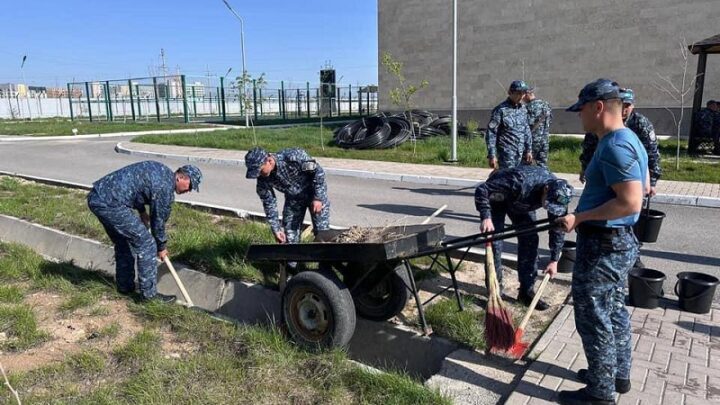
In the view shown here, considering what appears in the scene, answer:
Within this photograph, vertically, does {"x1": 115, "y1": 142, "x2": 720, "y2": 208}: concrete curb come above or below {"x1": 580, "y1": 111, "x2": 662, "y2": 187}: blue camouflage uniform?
below

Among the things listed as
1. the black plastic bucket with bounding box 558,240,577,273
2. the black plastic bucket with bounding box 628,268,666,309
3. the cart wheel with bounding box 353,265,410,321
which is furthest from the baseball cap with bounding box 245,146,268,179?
the black plastic bucket with bounding box 628,268,666,309

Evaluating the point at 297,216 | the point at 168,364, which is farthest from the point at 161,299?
the point at 297,216

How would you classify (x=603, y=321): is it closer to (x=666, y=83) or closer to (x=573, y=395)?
(x=573, y=395)

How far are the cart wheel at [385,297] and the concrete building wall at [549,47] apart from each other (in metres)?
17.7

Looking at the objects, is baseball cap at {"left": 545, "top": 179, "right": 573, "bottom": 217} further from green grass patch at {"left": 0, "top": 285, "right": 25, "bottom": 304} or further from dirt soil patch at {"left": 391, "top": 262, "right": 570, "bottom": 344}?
green grass patch at {"left": 0, "top": 285, "right": 25, "bottom": 304}

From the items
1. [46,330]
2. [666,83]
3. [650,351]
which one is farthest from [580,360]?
[666,83]

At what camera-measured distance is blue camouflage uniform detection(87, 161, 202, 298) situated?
14.8 ft

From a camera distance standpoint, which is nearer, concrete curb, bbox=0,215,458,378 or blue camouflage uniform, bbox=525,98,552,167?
concrete curb, bbox=0,215,458,378

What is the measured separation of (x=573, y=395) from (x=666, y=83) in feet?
61.4

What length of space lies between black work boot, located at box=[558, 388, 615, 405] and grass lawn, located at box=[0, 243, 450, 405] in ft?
2.15

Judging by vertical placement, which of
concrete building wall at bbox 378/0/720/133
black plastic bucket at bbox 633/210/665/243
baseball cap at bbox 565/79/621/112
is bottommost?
black plastic bucket at bbox 633/210/665/243

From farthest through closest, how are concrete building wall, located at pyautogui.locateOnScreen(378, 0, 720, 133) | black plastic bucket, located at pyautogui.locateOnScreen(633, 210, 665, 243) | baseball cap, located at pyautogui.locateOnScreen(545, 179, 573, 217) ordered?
concrete building wall, located at pyautogui.locateOnScreen(378, 0, 720, 133) → black plastic bucket, located at pyautogui.locateOnScreen(633, 210, 665, 243) → baseball cap, located at pyautogui.locateOnScreen(545, 179, 573, 217)

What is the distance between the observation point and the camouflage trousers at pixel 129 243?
178 inches

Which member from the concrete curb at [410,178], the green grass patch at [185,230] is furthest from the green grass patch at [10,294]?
the concrete curb at [410,178]
